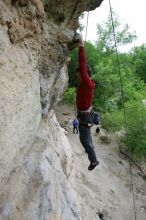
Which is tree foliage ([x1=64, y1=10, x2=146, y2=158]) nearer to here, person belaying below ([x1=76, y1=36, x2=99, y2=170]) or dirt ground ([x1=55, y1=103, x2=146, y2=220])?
dirt ground ([x1=55, y1=103, x2=146, y2=220])

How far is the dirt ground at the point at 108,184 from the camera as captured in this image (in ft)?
41.9

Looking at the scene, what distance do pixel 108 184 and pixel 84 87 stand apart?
31.6ft

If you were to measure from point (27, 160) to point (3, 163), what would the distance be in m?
1.38

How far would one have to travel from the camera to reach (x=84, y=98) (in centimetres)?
693

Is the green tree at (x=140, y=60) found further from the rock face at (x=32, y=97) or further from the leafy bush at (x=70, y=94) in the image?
the rock face at (x=32, y=97)

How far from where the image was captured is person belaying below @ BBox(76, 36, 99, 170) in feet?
21.3

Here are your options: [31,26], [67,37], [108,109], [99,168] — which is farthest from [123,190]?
[31,26]

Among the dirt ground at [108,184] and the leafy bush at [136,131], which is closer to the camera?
the dirt ground at [108,184]

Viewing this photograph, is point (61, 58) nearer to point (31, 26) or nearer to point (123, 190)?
point (31, 26)

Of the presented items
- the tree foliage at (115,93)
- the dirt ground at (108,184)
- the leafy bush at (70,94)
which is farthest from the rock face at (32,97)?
the leafy bush at (70,94)

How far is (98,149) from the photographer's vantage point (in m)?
19.9

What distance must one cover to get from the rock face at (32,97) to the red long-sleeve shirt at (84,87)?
2.53 ft

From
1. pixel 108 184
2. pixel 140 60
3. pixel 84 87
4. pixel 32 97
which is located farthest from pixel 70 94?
pixel 140 60

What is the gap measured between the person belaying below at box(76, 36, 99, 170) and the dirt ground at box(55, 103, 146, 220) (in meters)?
3.57
